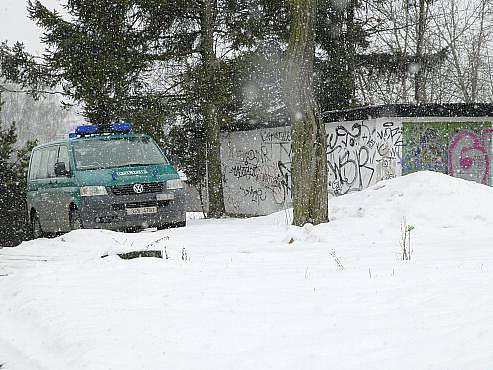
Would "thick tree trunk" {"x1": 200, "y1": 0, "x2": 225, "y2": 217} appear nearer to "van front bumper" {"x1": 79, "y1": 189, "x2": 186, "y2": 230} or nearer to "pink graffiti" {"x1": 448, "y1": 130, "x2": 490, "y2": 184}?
"pink graffiti" {"x1": 448, "y1": 130, "x2": 490, "y2": 184}

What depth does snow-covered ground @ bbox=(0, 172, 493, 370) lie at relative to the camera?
4.35 metres

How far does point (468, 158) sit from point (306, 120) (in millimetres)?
8469

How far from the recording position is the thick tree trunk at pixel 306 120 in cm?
1191

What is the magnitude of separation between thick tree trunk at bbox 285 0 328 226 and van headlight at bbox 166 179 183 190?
1.93m

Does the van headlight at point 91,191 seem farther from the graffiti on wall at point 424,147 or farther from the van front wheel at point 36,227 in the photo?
the graffiti on wall at point 424,147

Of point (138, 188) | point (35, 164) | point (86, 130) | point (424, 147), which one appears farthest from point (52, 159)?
point (424, 147)

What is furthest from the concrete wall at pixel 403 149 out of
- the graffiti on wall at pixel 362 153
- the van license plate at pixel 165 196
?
the van license plate at pixel 165 196

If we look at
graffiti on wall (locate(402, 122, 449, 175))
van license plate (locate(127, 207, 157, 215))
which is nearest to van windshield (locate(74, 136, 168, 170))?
van license plate (locate(127, 207, 157, 215))

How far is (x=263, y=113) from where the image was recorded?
24188mm

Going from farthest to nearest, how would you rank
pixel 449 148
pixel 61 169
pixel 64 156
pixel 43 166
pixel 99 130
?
pixel 449 148, pixel 43 166, pixel 99 130, pixel 64 156, pixel 61 169

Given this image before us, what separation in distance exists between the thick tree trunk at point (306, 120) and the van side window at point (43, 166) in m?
4.72

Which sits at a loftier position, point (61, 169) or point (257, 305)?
point (61, 169)

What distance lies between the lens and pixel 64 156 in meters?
13.1

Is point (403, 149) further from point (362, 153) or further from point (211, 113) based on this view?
point (211, 113)
